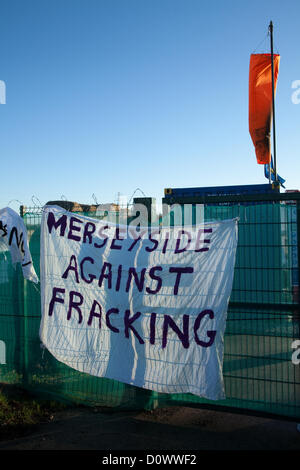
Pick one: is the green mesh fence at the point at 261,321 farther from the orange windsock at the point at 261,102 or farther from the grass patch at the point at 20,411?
the orange windsock at the point at 261,102

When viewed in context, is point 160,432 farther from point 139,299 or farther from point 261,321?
point 261,321

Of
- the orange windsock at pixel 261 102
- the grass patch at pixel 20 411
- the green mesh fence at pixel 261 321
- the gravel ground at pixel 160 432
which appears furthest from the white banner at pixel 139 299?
the orange windsock at pixel 261 102

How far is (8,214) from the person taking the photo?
20.3 ft

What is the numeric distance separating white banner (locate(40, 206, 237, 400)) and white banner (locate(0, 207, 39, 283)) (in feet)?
0.77

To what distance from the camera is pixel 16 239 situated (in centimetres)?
609

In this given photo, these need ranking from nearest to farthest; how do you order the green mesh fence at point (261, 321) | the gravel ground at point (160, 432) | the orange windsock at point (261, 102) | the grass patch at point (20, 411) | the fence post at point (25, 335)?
the gravel ground at point (160, 432)
the green mesh fence at point (261, 321)
the grass patch at point (20, 411)
the fence post at point (25, 335)
the orange windsock at point (261, 102)

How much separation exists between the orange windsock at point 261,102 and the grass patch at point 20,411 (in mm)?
10065

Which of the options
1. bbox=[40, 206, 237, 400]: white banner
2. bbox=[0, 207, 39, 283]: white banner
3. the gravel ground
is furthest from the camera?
bbox=[0, 207, 39, 283]: white banner

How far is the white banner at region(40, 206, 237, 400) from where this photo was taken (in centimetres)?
487

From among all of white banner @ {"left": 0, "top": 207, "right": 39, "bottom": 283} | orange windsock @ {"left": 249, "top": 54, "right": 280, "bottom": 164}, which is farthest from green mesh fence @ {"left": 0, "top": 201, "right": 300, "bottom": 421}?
orange windsock @ {"left": 249, "top": 54, "right": 280, "bottom": 164}

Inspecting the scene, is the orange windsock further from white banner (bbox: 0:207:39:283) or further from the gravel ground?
the gravel ground

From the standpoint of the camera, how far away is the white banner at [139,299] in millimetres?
4871

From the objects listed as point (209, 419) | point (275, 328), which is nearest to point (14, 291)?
point (209, 419)
